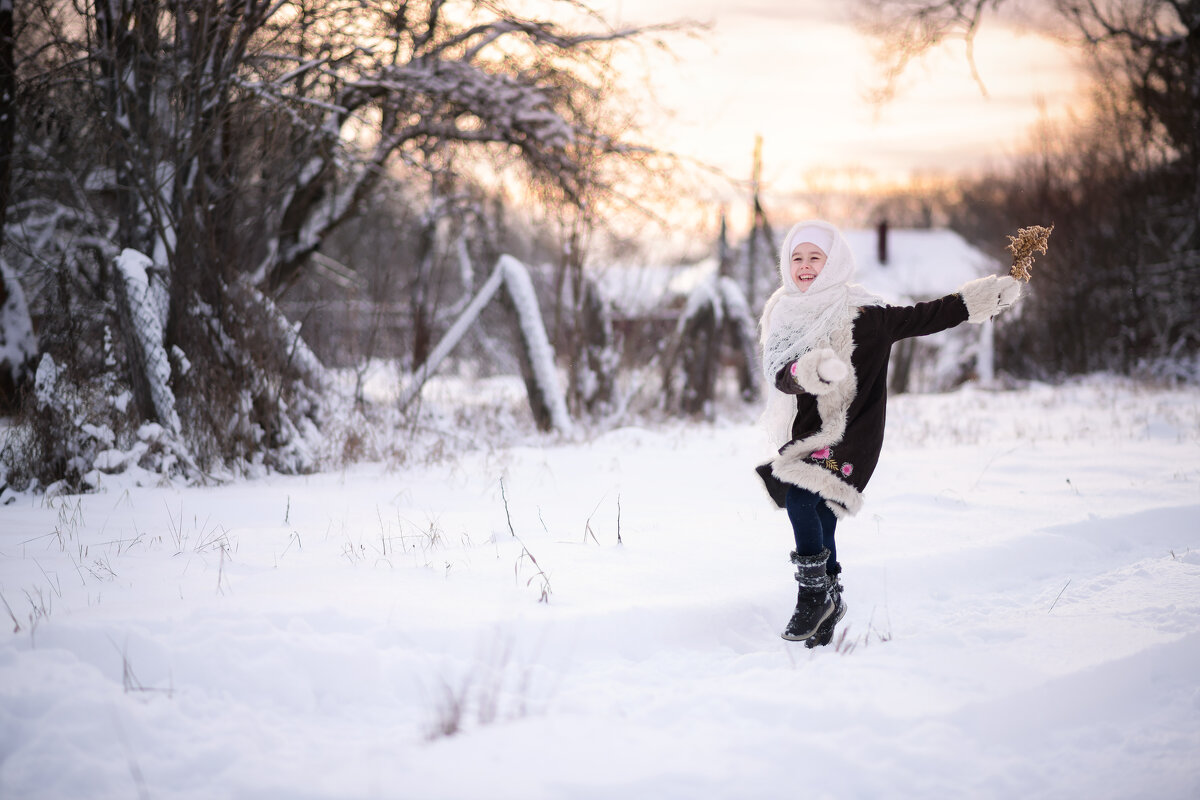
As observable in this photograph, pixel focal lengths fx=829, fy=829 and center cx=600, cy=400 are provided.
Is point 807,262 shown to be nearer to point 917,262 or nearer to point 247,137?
point 247,137

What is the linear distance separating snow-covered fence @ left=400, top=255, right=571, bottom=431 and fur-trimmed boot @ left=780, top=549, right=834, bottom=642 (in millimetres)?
4931

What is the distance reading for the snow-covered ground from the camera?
6.32 ft

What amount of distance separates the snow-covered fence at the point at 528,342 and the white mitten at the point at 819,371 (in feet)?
16.6

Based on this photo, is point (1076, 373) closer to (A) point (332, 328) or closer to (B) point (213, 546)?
(A) point (332, 328)

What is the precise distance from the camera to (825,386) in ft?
8.71

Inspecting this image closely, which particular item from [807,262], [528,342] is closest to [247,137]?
[528,342]

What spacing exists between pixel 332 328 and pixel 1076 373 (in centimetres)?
1285

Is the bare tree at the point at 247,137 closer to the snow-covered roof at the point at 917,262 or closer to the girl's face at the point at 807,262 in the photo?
the girl's face at the point at 807,262

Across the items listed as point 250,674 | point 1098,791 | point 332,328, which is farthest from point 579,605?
point 332,328

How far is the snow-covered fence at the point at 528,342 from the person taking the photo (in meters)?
7.76

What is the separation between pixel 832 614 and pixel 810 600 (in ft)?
0.30

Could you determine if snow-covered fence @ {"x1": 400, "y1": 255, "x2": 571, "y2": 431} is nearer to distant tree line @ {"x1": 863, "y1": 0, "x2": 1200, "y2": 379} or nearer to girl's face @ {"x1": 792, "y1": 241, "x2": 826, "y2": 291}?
girl's face @ {"x1": 792, "y1": 241, "x2": 826, "y2": 291}

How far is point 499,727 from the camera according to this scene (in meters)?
2.06

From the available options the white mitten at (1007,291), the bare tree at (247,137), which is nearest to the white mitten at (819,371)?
the white mitten at (1007,291)
